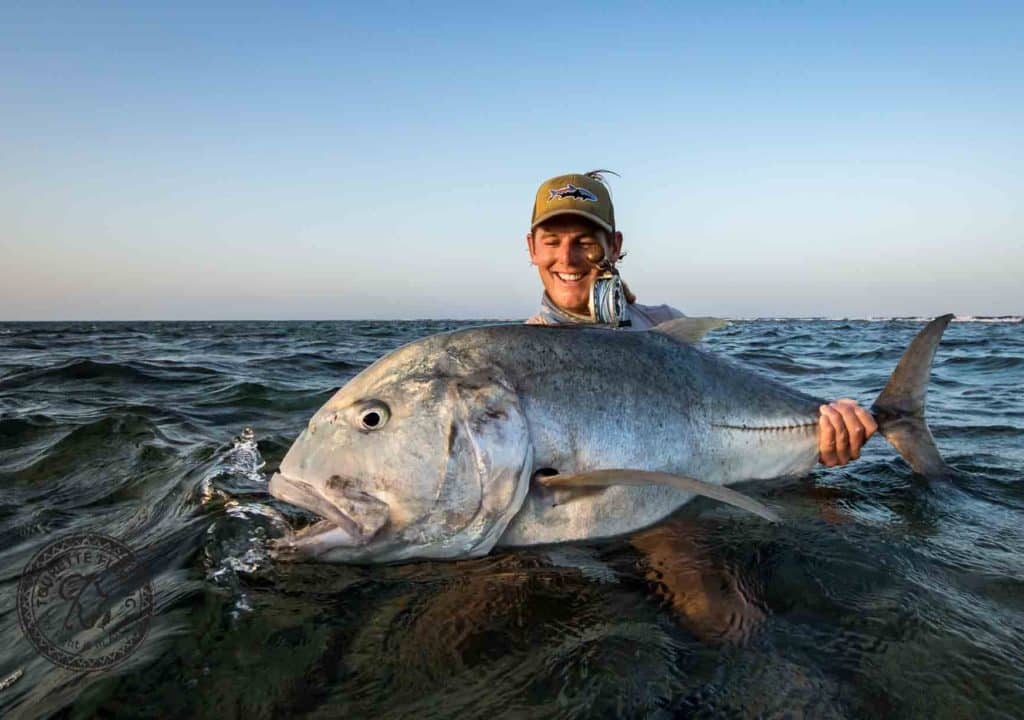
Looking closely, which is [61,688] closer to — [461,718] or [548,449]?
[461,718]

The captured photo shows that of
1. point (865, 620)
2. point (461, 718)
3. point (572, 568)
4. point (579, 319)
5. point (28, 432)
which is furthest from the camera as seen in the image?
point (28, 432)

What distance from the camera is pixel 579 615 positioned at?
7.24ft

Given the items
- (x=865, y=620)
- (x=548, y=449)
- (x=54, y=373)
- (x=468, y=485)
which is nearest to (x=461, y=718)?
(x=468, y=485)

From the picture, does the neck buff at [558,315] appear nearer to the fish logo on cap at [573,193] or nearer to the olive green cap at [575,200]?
the olive green cap at [575,200]

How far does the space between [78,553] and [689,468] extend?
120 inches

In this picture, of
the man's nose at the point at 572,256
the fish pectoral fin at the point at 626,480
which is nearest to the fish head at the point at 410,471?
the fish pectoral fin at the point at 626,480

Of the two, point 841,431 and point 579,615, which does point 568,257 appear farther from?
point 579,615

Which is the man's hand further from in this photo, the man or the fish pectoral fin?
the man

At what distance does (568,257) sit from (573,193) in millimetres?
489

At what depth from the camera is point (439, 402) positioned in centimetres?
245

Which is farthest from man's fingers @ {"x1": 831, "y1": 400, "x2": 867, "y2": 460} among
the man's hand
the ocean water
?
the ocean water

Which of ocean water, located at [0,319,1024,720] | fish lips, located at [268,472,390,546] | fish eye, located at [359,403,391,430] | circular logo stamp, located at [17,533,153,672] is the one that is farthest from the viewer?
fish eye, located at [359,403,391,430]

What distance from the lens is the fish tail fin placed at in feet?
11.2

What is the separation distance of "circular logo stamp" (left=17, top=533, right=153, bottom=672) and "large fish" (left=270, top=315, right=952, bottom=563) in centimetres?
60
